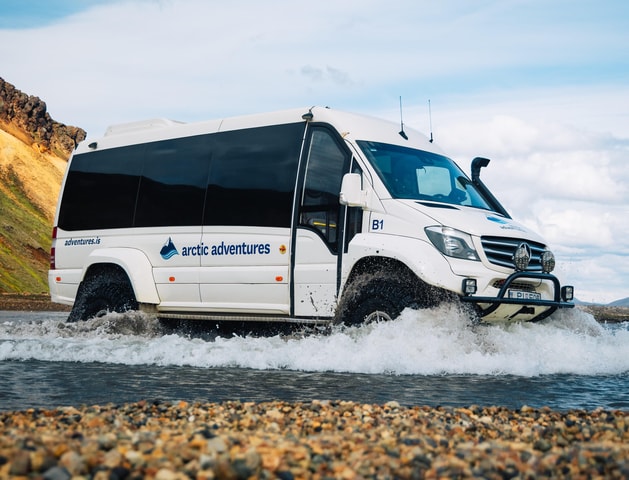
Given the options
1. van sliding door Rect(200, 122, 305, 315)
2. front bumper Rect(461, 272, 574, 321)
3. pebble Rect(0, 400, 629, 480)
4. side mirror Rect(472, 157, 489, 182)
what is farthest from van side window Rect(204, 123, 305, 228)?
pebble Rect(0, 400, 629, 480)

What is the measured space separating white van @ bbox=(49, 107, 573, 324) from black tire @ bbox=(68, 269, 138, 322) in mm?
21

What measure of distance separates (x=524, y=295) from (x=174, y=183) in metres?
5.32

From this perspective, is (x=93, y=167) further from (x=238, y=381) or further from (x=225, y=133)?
(x=238, y=381)

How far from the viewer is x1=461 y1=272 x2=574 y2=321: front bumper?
30.5 feet

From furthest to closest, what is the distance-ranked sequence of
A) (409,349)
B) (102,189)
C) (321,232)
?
1. (102,189)
2. (321,232)
3. (409,349)

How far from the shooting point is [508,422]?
575 cm

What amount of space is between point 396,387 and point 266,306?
3254 mm

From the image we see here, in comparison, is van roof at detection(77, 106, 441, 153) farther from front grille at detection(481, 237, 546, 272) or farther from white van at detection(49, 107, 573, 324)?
front grille at detection(481, 237, 546, 272)

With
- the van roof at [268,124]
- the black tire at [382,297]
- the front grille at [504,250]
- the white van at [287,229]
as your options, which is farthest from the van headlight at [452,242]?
the van roof at [268,124]

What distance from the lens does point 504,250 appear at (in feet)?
31.5

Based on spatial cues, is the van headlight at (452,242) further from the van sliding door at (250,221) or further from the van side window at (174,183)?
the van side window at (174,183)

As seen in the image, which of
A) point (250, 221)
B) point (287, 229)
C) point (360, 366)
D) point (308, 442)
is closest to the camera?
point (308, 442)

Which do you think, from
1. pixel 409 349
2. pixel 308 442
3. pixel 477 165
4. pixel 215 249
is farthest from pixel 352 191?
pixel 308 442

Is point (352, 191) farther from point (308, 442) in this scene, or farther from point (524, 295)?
point (308, 442)
